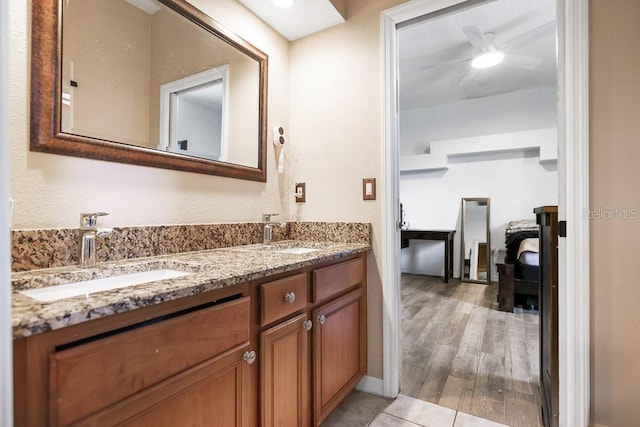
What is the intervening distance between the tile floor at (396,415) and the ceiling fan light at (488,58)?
301 centimetres

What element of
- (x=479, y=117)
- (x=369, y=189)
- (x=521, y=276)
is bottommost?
(x=521, y=276)

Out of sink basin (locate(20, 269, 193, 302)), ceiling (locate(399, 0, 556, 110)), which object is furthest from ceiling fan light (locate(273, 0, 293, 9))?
sink basin (locate(20, 269, 193, 302))

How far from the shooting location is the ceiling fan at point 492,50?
258cm

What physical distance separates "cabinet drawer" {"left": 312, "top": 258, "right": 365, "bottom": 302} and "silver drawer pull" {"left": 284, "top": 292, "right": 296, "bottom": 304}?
0.50 ft

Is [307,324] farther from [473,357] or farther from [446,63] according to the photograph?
[446,63]

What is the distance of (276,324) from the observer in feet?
3.64

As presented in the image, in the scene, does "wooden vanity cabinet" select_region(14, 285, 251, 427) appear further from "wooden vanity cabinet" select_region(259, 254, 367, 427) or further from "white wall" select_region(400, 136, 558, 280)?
"white wall" select_region(400, 136, 558, 280)

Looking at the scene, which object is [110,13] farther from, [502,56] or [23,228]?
[502,56]

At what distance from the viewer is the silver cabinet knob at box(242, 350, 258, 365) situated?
965mm

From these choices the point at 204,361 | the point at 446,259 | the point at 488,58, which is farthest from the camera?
the point at 446,259

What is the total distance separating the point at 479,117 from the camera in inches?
176

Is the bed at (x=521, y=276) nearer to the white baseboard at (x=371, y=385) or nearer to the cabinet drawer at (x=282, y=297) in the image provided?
the white baseboard at (x=371, y=385)

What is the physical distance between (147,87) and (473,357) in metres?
2.55

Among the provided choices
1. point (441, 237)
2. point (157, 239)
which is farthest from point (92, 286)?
point (441, 237)
